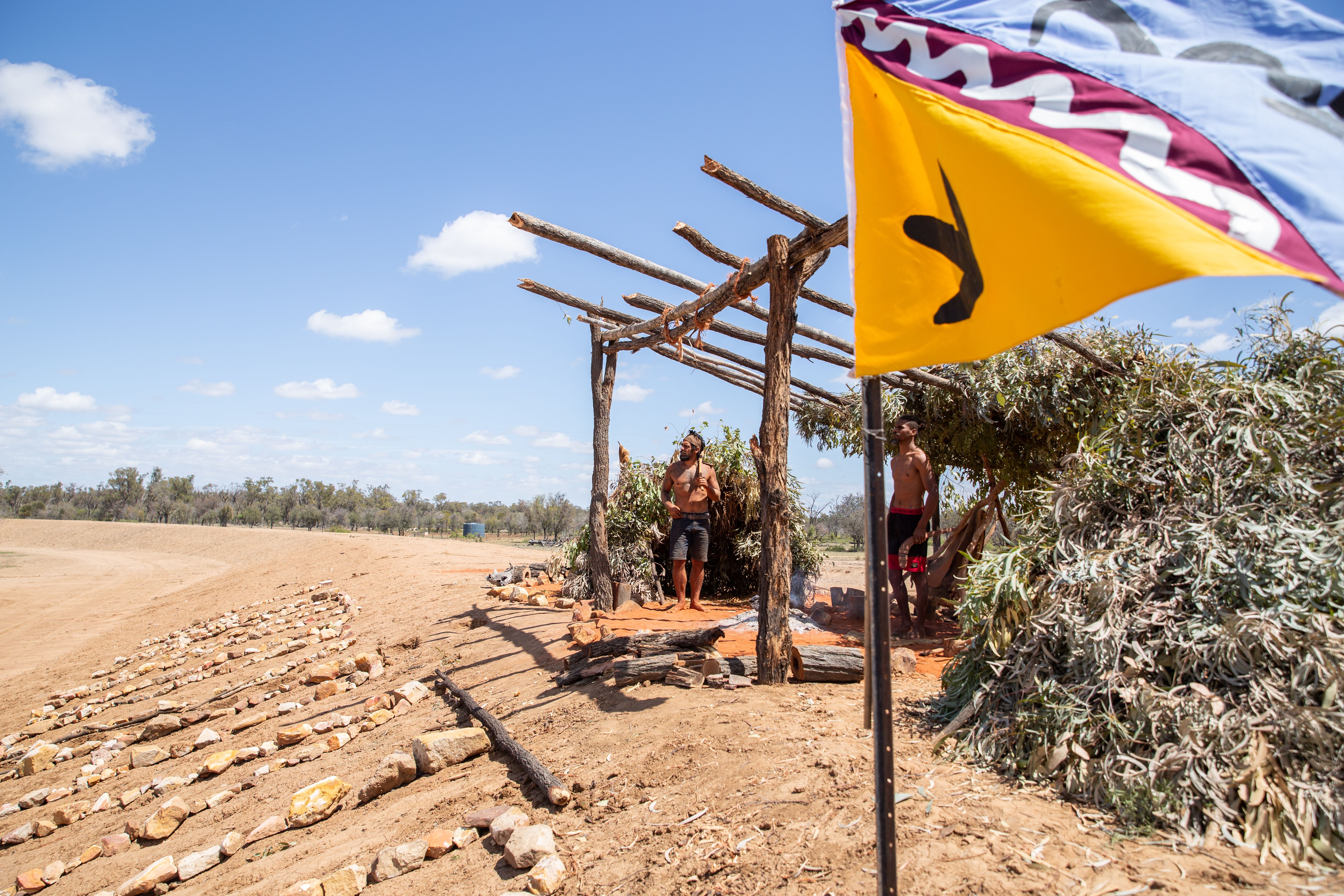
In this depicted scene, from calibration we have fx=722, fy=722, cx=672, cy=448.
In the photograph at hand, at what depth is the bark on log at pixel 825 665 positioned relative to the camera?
4.67 m

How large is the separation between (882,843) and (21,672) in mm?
12982

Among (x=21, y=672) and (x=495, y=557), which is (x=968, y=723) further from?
(x=495, y=557)

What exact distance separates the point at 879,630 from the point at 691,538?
593 cm

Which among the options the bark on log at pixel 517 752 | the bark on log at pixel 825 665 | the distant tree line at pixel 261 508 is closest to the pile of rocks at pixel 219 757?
the bark on log at pixel 517 752

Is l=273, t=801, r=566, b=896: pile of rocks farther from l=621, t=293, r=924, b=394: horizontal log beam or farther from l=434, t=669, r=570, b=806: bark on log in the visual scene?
l=621, t=293, r=924, b=394: horizontal log beam

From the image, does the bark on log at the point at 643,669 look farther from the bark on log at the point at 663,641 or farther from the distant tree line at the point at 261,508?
the distant tree line at the point at 261,508

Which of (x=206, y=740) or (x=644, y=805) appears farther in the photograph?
(x=206, y=740)

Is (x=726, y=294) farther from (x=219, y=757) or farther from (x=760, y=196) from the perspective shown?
(x=219, y=757)

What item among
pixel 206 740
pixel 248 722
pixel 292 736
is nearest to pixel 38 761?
pixel 206 740

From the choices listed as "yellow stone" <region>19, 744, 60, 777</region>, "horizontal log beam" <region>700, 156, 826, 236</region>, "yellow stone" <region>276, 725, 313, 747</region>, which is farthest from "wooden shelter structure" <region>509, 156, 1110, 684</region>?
"yellow stone" <region>19, 744, 60, 777</region>

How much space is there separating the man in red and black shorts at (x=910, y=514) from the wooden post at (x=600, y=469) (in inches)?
122

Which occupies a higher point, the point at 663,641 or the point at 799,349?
the point at 799,349

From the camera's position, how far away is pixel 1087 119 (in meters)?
1.77

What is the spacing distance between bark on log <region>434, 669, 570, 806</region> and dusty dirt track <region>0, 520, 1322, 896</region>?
0.21ft
